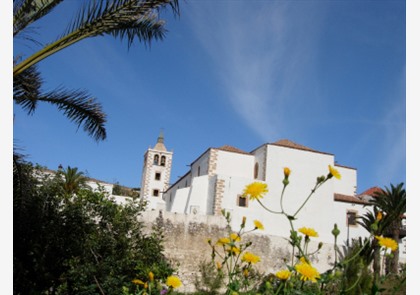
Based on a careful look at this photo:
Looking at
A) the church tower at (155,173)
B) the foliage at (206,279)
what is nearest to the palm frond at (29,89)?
the foliage at (206,279)

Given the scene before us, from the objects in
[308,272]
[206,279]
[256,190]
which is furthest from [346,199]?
[308,272]

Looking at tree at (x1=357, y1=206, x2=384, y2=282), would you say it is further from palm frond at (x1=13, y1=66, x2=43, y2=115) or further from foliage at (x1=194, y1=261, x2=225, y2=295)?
foliage at (x1=194, y1=261, x2=225, y2=295)

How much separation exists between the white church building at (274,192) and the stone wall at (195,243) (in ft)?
11.0

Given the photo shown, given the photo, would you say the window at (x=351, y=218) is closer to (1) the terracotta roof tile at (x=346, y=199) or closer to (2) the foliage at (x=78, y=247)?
(1) the terracotta roof tile at (x=346, y=199)

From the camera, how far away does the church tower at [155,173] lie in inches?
1674

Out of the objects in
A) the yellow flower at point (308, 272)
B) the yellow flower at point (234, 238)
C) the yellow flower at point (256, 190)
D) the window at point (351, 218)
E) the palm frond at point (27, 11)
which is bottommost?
the window at point (351, 218)

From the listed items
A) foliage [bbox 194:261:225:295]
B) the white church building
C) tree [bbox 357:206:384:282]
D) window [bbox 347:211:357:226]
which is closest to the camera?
tree [bbox 357:206:384:282]

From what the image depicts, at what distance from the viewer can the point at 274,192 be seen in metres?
22.2


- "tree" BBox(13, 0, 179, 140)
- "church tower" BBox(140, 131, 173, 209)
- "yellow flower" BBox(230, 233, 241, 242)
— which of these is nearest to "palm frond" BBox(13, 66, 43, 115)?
"tree" BBox(13, 0, 179, 140)

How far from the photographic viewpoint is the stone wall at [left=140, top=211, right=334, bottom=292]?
1511cm

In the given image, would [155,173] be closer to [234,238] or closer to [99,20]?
[99,20]

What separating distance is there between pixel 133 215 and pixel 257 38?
7326 mm

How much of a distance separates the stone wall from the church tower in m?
26.1
